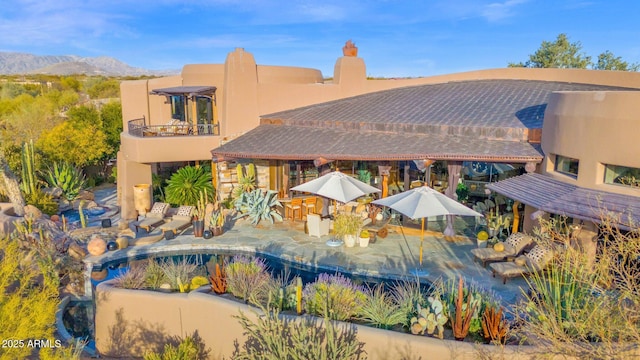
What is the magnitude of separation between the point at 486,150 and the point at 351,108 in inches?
334

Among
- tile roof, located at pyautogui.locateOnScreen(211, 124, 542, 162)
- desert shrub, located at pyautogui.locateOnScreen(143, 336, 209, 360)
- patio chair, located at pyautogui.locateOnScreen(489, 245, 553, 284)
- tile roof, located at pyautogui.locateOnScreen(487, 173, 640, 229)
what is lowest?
desert shrub, located at pyautogui.locateOnScreen(143, 336, 209, 360)

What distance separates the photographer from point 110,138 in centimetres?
3070

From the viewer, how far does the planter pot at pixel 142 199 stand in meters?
20.2

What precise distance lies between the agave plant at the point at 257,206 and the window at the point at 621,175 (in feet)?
40.0

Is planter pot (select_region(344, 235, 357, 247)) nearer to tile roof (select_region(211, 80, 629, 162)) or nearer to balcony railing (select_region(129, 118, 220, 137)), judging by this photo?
tile roof (select_region(211, 80, 629, 162))

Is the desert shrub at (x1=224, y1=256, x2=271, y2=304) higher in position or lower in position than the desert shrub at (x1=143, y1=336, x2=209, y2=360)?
higher

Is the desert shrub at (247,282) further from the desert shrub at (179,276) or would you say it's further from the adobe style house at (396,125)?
the adobe style house at (396,125)

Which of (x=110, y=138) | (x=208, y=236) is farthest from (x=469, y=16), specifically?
(x=208, y=236)

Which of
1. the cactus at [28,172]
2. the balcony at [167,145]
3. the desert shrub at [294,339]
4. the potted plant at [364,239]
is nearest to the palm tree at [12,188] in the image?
the cactus at [28,172]

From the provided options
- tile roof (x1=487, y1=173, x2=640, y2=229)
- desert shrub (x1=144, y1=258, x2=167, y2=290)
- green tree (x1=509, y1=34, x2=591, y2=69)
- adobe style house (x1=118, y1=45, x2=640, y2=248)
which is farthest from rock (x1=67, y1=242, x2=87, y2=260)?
green tree (x1=509, y1=34, x2=591, y2=69)

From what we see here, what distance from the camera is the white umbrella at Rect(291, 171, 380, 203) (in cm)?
1569

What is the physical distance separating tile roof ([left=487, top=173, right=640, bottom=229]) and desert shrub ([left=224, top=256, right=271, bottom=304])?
7786 millimetres

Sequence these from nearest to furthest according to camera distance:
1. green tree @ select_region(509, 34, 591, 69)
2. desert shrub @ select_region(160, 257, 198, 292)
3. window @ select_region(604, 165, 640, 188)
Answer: desert shrub @ select_region(160, 257, 198, 292)
window @ select_region(604, 165, 640, 188)
green tree @ select_region(509, 34, 591, 69)

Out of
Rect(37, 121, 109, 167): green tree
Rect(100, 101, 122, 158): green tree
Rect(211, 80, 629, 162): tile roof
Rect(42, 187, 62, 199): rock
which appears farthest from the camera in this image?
Rect(100, 101, 122, 158): green tree
